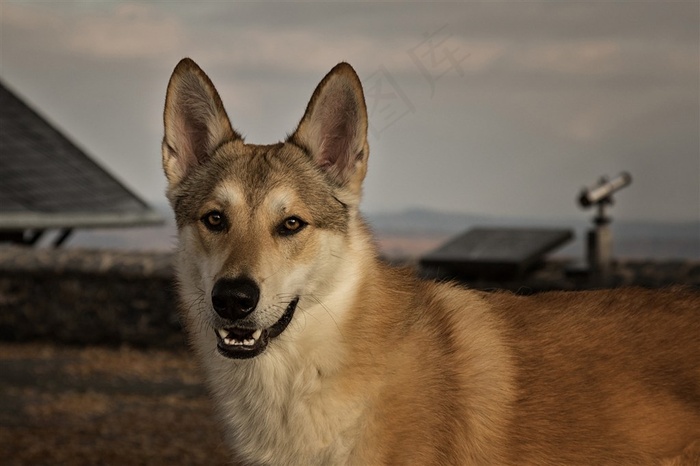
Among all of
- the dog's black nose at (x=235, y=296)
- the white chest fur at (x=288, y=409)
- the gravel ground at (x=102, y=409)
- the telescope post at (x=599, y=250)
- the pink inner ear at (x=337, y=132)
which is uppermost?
the pink inner ear at (x=337, y=132)

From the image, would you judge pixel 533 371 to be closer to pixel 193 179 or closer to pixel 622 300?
pixel 622 300

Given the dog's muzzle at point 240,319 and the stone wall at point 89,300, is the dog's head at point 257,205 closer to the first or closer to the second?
the dog's muzzle at point 240,319

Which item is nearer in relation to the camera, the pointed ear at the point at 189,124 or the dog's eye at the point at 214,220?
the dog's eye at the point at 214,220

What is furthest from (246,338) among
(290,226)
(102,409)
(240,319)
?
(102,409)

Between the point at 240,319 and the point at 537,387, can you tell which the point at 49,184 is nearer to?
the point at 240,319

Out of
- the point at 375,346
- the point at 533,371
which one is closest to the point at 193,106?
the point at 375,346

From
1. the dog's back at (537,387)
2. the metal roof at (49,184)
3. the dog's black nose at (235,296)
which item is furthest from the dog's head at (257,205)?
the metal roof at (49,184)

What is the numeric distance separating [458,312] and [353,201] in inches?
28.1

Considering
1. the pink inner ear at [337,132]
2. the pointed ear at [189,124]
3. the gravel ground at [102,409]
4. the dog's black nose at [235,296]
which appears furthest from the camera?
the gravel ground at [102,409]

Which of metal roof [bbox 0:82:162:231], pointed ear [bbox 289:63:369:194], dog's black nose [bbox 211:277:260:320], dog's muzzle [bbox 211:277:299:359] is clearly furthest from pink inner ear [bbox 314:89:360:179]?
metal roof [bbox 0:82:162:231]

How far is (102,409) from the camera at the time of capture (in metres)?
9.32

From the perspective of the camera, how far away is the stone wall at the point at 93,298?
38.7 ft

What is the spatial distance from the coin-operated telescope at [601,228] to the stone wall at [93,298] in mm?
266

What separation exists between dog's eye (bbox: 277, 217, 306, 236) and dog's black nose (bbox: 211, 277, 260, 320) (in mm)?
343
